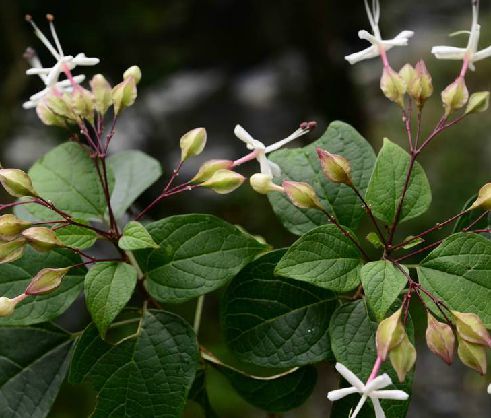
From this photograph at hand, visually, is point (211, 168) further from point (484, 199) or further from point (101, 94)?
point (484, 199)

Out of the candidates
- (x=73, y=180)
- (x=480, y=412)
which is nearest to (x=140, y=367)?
(x=73, y=180)

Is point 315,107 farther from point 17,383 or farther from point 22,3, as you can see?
point 17,383

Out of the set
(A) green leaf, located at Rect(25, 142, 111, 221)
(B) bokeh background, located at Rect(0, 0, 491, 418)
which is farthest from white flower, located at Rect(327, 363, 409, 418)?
(B) bokeh background, located at Rect(0, 0, 491, 418)

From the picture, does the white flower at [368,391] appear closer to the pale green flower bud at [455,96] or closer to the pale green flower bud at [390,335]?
the pale green flower bud at [390,335]

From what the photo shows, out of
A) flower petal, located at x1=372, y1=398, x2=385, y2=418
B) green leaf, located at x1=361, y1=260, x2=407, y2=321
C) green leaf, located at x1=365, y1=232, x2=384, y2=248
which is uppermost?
green leaf, located at x1=361, y1=260, x2=407, y2=321

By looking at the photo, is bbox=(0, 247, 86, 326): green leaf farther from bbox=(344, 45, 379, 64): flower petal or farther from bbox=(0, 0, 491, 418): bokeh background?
bbox=(0, 0, 491, 418): bokeh background

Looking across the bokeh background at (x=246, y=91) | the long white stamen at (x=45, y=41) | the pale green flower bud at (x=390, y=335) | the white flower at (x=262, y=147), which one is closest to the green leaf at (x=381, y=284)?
the pale green flower bud at (x=390, y=335)
